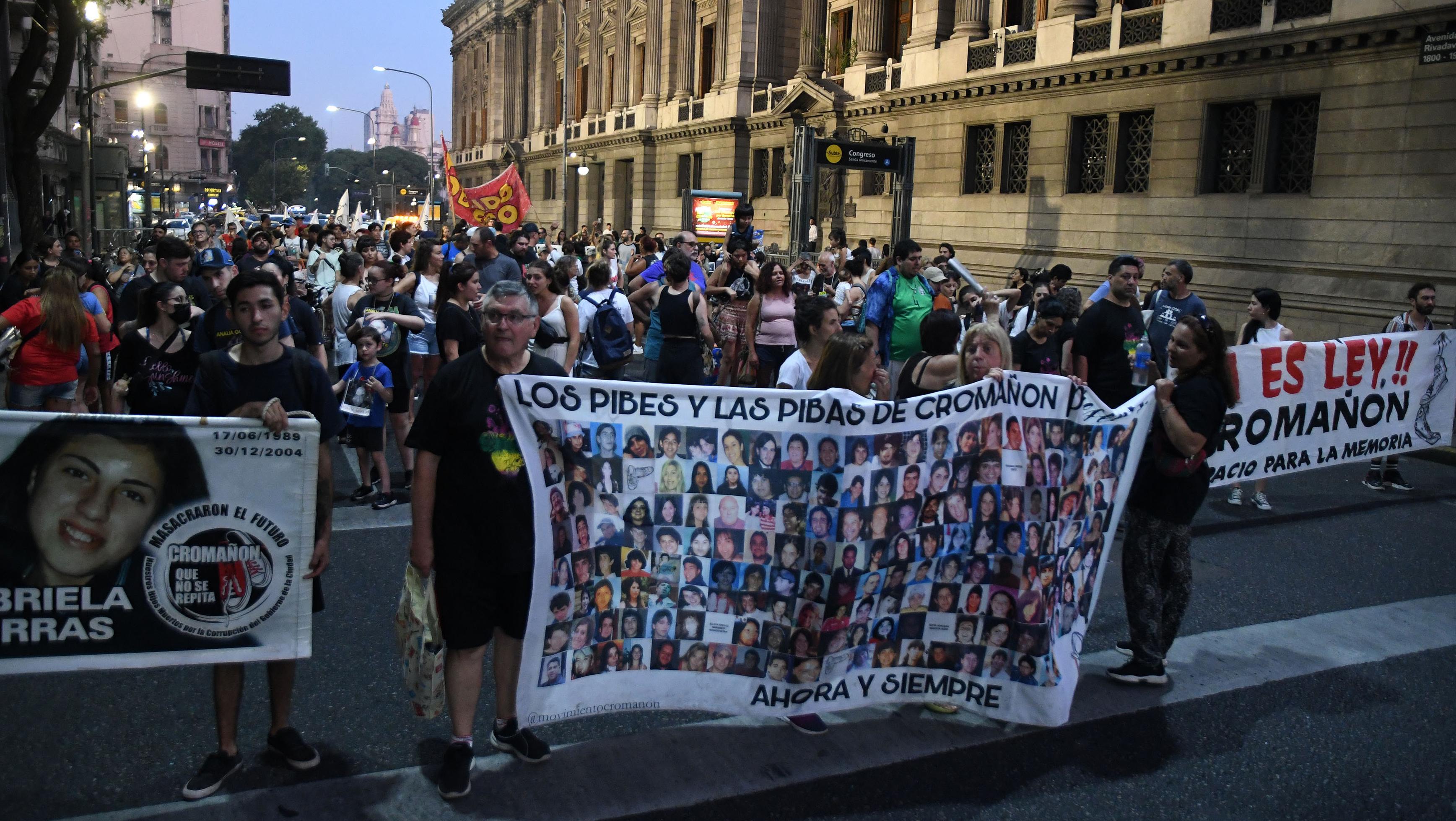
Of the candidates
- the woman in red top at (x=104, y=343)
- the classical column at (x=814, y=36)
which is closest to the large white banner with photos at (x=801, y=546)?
the woman in red top at (x=104, y=343)

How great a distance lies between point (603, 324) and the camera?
32.3ft

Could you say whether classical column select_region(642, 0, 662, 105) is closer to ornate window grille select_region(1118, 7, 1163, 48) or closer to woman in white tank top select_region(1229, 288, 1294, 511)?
ornate window grille select_region(1118, 7, 1163, 48)

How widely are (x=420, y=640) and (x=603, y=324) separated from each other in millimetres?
6160

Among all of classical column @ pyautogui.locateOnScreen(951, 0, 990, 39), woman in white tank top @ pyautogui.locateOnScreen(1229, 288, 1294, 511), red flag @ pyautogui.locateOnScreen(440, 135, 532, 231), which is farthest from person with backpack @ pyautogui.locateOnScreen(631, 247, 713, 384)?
classical column @ pyautogui.locateOnScreen(951, 0, 990, 39)

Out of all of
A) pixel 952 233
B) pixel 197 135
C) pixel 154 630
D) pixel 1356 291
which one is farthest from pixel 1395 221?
pixel 197 135

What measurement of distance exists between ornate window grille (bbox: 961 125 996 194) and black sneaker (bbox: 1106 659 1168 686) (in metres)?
23.9

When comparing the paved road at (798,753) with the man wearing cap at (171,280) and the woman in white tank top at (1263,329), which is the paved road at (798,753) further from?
the woman in white tank top at (1263,329)

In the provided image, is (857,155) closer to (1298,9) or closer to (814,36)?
(1298,9)

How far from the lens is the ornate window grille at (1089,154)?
24469 mm

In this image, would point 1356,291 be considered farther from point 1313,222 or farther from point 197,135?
point 197,135

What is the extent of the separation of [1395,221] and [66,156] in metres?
49.8

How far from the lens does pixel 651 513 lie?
13.4 ft

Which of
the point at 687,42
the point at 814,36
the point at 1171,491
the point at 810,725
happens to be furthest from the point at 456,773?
the point at 687,42

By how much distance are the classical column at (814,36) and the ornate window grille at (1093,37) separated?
12642 millimetres
